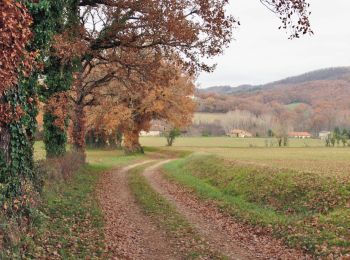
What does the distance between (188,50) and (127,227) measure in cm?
930

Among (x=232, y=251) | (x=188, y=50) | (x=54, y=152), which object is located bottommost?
(x=232, y=251)

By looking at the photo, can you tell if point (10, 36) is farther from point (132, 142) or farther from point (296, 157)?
point (132, 142)

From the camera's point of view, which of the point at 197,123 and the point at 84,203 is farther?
the point at 197,123

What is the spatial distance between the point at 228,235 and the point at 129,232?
304cm

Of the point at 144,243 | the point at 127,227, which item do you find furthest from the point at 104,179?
the point at 144,243

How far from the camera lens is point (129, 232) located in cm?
1218

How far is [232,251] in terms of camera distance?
34.5ft

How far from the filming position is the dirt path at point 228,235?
410 inches

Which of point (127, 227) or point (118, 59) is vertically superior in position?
point (118, 59)

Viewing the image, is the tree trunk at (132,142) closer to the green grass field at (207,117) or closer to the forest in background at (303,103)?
the forest in background at (303,103)

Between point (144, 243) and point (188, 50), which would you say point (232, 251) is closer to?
point (144, 243)

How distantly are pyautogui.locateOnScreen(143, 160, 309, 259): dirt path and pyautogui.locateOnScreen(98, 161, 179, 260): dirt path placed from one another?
1.50 m

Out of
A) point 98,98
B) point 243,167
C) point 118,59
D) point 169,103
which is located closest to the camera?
point 118,59

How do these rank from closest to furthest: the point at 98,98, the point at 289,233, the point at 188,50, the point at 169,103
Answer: the point at 289,233, the point at 188,50, the point at 98,98, the point at 169,103
